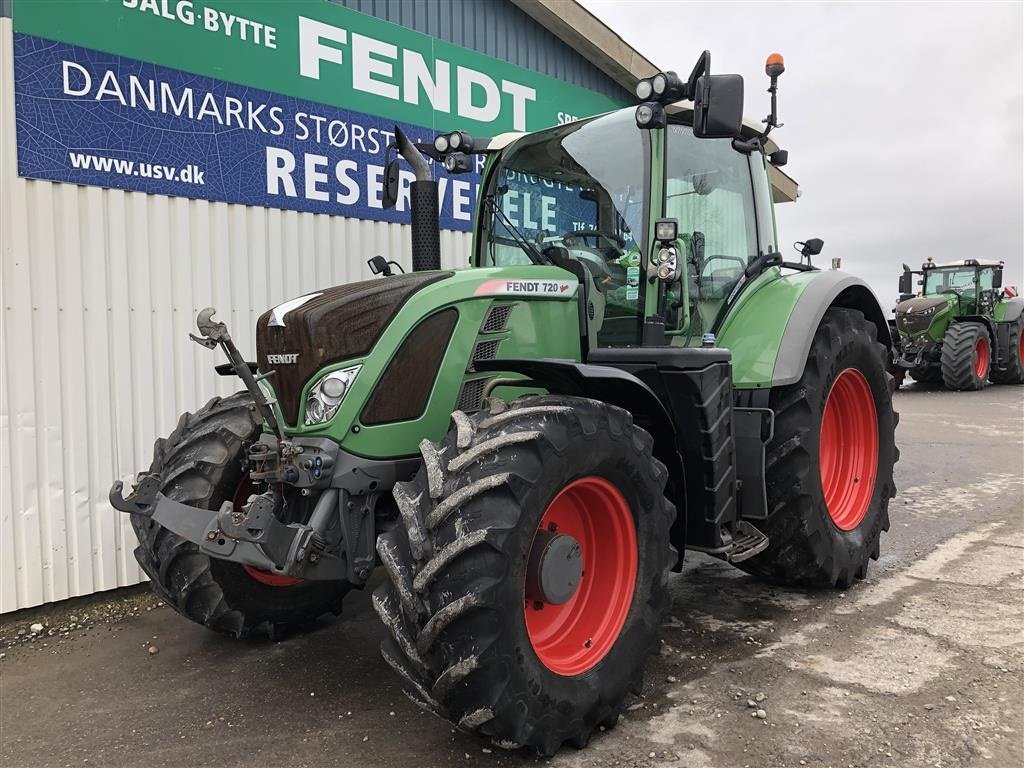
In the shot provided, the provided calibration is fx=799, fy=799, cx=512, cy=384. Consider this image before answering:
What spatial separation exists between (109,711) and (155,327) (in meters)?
2.23

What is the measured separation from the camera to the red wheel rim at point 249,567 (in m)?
3.54

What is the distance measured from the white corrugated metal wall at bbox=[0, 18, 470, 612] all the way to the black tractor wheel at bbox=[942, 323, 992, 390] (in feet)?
45.5

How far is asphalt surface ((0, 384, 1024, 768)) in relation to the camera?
109 inches

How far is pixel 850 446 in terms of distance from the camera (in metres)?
4.75

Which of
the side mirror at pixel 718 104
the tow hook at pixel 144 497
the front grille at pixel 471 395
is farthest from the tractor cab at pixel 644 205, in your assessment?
the tow hook at pixel 144 497

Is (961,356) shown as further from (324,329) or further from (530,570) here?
(324,329)

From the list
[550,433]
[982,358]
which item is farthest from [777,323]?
[982,358]

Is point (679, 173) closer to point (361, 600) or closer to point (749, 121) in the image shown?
point (749, 121)

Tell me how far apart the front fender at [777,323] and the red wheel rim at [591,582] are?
1.20m

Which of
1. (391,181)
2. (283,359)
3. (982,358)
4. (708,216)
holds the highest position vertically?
(391,181)

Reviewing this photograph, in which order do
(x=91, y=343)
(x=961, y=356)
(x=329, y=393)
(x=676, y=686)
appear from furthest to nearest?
(x=961, y=356) < (x=91, y=343) < (x=676, y=686) < (x=329, y=393)

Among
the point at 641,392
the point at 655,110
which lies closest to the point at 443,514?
the point at 641,392

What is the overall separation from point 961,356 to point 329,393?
14989 mm

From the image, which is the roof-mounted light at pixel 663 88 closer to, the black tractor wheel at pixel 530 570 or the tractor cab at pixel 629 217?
the tractor cab at pixel 629 217
